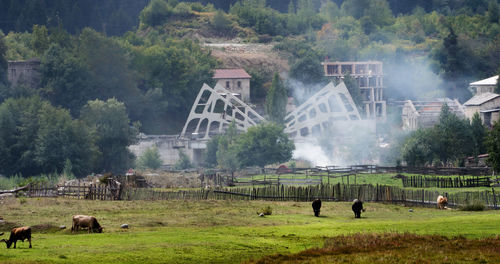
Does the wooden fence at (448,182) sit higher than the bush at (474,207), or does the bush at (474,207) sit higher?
the wooden fence at (448,182)

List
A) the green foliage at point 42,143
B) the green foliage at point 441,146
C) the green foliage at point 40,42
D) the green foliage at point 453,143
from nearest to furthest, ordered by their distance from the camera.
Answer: the green foliage at point 441,146
the green foliage at point 453,143
the green foliage at point 42,143
the green foliage at point 40,42

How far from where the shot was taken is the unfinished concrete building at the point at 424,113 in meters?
169

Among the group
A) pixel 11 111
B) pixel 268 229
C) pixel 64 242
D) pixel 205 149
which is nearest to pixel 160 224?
pixel 268 229

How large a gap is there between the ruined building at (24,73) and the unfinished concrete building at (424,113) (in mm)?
59515

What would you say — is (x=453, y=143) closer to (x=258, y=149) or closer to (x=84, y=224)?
(x=258, y=149)

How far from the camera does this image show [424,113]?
172 m

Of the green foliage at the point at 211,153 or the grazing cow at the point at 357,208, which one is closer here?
the grazing cow at the point at 357,208

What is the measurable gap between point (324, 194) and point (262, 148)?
59.5 m

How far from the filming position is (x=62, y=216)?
207 feet

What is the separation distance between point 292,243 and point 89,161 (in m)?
82.3

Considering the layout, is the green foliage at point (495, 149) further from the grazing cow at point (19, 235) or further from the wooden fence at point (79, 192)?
the grazing cow at point (19, 235)

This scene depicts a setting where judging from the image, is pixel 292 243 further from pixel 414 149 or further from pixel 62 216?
pixel 414 149

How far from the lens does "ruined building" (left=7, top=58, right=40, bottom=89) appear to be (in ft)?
564

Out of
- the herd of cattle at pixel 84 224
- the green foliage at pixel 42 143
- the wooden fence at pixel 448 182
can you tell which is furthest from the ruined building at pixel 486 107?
the herd of cattle at pixel 84 224
